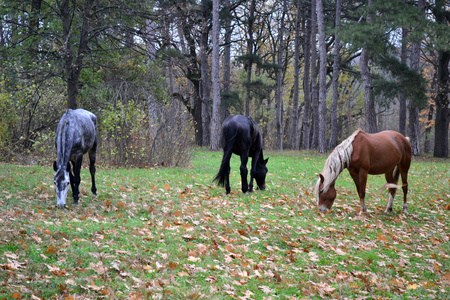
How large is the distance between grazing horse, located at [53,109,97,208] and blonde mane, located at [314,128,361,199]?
188 inches

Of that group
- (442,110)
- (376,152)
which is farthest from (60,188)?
(442,110)

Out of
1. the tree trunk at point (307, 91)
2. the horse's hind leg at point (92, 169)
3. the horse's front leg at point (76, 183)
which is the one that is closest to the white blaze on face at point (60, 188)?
the horse's front leg at point (76, 183)

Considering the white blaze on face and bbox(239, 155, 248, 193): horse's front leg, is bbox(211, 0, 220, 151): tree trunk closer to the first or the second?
bbox(239, 155, 248, 193): horse's front leg

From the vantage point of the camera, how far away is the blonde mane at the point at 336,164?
318 inches

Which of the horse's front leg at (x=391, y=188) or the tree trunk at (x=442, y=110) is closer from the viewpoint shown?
the horse's front leg at (x=391, y=188)

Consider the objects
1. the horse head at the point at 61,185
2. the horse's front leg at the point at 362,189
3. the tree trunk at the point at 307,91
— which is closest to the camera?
the horse head at the point at 61,185

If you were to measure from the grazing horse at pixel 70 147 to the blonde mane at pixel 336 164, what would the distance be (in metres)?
4.76

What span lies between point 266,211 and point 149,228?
2.82 meters

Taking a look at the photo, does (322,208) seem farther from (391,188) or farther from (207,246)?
(207,246)

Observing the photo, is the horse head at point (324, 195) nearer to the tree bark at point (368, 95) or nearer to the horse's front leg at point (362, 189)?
the horse's front leg at point (362, 189)

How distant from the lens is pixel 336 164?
8.19 metres

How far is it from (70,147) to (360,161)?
19.1ft

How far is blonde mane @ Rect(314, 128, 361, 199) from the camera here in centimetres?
808

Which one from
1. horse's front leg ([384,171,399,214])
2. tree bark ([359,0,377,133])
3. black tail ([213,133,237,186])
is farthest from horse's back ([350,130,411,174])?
tree bark ([359,0,377,133])
